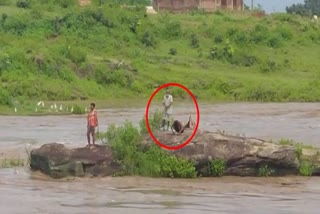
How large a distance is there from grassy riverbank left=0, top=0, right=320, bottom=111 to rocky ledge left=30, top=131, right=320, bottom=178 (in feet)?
76.9

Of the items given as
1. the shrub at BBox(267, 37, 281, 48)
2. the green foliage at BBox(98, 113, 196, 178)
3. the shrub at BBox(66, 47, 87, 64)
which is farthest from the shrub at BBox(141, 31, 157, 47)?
the green foliage at BBox(98, 113, 196, 178)

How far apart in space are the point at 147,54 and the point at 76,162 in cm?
3814

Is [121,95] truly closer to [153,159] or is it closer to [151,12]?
[151,12]

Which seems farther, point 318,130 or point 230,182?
point 318,130

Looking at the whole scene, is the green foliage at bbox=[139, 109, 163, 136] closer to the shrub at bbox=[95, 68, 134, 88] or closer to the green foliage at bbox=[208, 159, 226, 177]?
the green foliage at bbox=[208, 159, 226, 177]

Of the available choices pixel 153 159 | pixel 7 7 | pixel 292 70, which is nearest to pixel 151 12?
pixel 7 7

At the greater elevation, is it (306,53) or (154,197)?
(306,53)

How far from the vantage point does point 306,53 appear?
6569 cm

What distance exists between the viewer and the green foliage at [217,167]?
22.6 m

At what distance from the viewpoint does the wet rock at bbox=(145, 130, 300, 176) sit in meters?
22.6

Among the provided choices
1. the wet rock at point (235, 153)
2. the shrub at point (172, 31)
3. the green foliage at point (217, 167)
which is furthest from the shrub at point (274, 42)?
the green foliage at point (217, 167)

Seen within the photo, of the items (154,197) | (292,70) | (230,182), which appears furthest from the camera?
(292,70)

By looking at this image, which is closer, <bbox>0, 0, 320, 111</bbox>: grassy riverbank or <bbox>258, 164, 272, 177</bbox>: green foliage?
<bbox>258, 164, 272, 177</bbox>: green foliage

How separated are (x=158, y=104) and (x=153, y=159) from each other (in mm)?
27133
